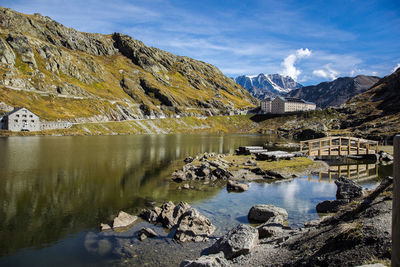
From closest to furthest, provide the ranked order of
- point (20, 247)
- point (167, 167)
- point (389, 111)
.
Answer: point (20, 247) → point (167, 167) → point (389, 111)

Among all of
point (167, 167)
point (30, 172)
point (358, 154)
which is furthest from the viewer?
point (358, 154)

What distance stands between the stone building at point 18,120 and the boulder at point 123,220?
144 meters

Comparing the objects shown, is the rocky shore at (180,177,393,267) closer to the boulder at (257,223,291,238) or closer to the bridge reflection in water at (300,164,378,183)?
the boulder at (257,223,291,238)

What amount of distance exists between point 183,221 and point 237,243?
7.67 m

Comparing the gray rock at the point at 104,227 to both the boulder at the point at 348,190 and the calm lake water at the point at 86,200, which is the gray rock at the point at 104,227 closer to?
the calm lake water at the point at 86,200

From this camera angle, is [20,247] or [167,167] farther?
[167,167]

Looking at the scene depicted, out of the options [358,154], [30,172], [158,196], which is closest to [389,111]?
[358,154]

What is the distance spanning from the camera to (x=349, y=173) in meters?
58.6

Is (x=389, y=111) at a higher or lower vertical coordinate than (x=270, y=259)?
higher

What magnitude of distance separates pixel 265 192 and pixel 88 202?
85.1ft

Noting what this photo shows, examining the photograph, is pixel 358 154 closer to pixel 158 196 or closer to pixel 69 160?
pixel 158 196

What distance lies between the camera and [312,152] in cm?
8019

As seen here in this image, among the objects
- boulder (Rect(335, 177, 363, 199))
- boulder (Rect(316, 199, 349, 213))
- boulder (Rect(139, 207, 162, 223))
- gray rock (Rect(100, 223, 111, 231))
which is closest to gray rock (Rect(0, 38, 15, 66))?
boulder (Rect(139, 207, 162, 223))

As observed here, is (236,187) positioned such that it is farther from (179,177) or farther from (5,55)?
(5,55)
